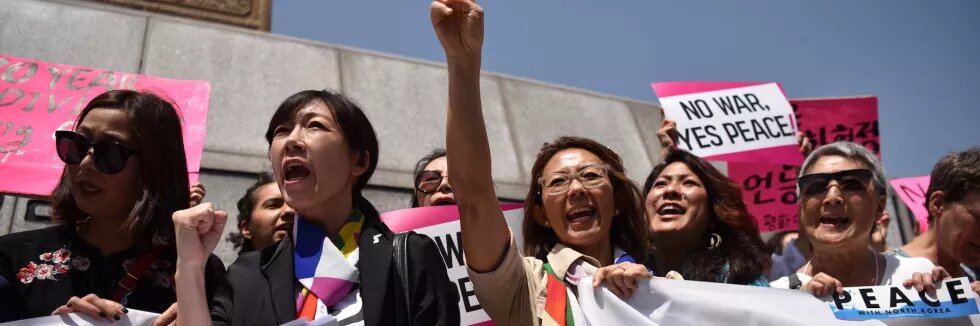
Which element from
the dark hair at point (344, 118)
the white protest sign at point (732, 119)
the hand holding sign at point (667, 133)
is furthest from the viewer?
the white protest sign at point (732, 119)

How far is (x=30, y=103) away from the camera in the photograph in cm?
441

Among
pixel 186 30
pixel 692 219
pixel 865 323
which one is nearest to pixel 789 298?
pixel 865 323

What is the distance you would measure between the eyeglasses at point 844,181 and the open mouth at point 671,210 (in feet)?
1.65

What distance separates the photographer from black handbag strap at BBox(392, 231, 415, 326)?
2340mm

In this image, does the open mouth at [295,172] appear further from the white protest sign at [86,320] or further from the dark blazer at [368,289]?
the white protest sign at [86,320]

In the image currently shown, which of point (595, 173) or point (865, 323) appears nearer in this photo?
point (865, 323)

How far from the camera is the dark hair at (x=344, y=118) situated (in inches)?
105

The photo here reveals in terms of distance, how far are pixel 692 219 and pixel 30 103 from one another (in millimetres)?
3049

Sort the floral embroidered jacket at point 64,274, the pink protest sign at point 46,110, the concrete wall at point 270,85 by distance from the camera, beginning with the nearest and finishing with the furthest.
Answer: the floral embroidered jacket at point 64,274
the pink protest sign at point 46,110
the concrete wall at point 270,85

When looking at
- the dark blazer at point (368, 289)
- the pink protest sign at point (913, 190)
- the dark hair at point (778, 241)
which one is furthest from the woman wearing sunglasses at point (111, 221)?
the pink protest sign at point (913, 190)

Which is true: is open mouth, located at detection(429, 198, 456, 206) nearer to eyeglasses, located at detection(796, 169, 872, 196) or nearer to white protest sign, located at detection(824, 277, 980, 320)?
eyeglasses, located at detection(796, 169, 872, 196)

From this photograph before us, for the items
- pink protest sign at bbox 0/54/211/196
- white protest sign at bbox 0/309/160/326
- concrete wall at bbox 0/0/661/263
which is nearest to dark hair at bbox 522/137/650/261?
white protest sign at bbox 0/309/160/326

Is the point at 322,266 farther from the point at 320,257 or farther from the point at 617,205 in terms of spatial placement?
the point at 617,205

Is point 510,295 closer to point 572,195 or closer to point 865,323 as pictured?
point 572,195
